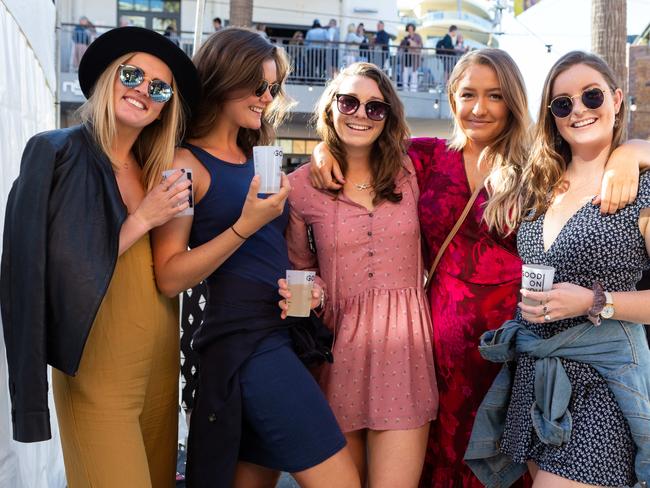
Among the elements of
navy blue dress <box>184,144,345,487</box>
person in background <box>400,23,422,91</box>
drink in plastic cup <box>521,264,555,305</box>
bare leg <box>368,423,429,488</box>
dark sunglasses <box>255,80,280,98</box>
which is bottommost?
bare leg <box>368,423,429,488</box>

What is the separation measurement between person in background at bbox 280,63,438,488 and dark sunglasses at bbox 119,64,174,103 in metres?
0.82

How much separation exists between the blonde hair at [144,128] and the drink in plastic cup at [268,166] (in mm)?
385

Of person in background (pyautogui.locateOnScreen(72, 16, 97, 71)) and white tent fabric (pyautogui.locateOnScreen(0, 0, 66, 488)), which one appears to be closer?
white tent fabric (pyautogui.locateOnScreen(0, 0, 66, 488))

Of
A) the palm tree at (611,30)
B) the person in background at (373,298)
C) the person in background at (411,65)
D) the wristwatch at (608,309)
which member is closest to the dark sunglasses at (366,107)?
the person in background at (373,298)

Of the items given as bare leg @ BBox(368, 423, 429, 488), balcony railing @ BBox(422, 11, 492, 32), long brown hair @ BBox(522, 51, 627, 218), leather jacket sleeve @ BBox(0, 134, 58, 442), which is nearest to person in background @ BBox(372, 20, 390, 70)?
long brown hair @ BBox(522, 51, 627, 218)

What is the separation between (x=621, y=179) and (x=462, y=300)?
920 millimetres

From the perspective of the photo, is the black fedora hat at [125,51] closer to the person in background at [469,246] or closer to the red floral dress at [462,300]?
the person in background at [469,246]

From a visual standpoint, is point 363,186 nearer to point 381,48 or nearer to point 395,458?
point 395,458

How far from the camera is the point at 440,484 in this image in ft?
10.7

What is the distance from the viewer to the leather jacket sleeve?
7.27ft

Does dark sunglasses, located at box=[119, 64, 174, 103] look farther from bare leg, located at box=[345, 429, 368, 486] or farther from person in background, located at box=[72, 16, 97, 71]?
person in background, located at box=[72, 16, 97, 71]

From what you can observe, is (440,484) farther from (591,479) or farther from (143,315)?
(143,315)

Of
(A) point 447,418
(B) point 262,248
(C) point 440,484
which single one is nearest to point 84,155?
(B) point 262,248

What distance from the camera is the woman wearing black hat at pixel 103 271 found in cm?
224
